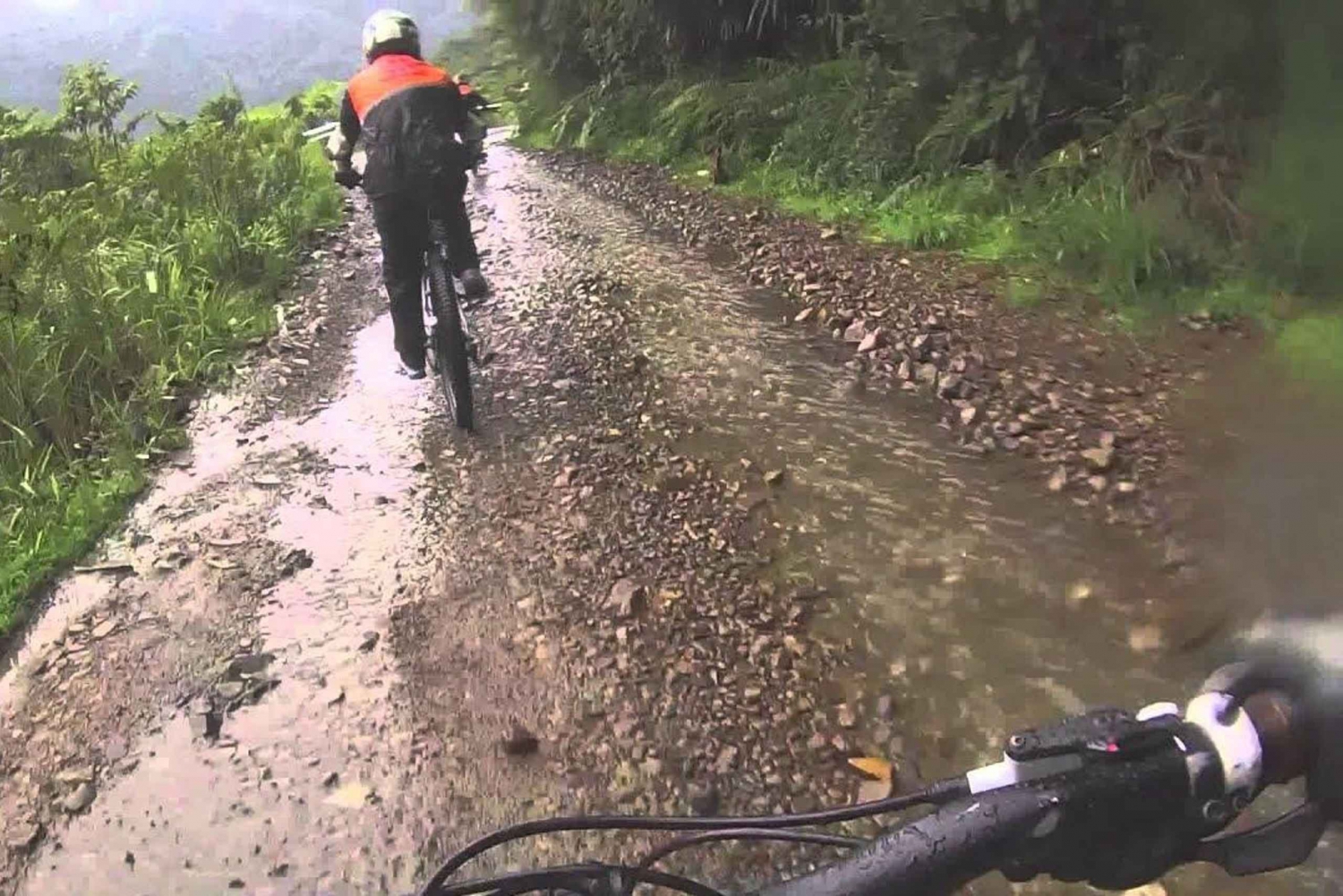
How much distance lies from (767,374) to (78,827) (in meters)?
3.82

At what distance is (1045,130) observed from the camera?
23.7 feet

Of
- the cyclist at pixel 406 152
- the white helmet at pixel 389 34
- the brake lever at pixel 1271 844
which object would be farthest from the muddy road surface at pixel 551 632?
the white helmet at pixel 389 34

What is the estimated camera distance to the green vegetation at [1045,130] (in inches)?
81.0

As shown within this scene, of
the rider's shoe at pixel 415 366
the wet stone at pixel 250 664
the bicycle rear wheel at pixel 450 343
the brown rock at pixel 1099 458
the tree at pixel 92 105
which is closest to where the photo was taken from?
the wet stone at pixel 250 664

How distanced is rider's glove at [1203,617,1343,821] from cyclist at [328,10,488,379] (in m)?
4.74

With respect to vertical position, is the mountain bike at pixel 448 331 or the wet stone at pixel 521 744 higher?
the mountain bike at pixel 448 331

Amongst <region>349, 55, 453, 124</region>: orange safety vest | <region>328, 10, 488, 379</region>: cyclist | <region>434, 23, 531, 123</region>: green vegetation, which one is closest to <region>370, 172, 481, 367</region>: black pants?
<region>328, 10, 488, 379</region>: cyclist

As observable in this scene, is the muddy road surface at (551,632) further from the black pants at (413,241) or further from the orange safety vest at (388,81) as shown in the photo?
the orange safety vest at (388,81)

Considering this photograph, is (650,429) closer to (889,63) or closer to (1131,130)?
(1131,130)

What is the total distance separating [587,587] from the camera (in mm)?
4102

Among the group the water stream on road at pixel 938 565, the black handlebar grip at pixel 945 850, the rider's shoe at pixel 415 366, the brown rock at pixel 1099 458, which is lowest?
the water stream on road at pixel 938 565

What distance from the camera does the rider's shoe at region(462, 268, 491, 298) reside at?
563 centimetres

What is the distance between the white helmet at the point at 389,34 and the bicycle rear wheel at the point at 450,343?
3.32ft

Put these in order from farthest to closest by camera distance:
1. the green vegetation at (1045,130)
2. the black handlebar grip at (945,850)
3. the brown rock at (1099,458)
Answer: the brown rock at (1099,458), the green vegetation at (1045,130), the black handlebar grip at (945,850)
